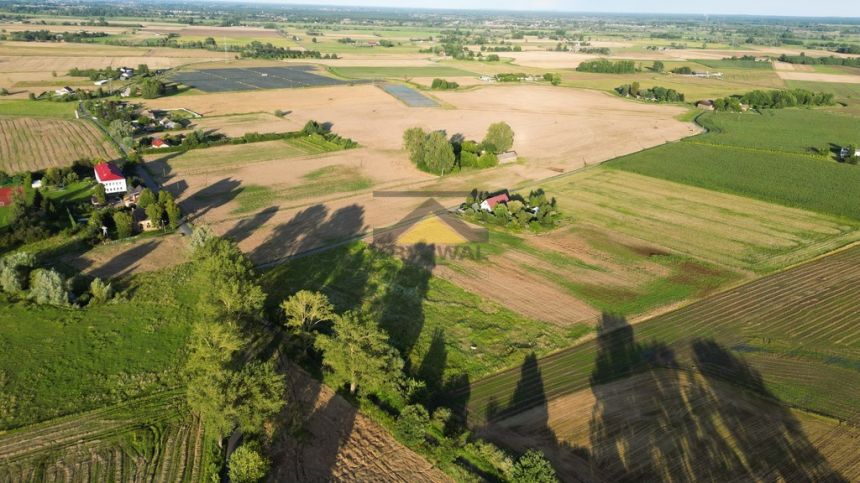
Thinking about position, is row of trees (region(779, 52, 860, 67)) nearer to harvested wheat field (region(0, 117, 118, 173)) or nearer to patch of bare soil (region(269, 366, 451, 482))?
harvested wheat field (region(0, 117, 118, 173))

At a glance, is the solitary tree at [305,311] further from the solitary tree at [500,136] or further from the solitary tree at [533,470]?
the solitary tree at [500,136]

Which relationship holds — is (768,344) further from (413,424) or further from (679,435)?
(413,424)

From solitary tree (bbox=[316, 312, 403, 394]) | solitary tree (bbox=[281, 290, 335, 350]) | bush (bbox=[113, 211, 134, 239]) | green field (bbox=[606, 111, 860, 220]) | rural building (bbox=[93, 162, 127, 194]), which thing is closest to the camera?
solitary tree (bbox=[316, 312, 403, 394])

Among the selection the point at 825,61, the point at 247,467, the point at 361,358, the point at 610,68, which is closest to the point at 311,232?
the point at 361,358

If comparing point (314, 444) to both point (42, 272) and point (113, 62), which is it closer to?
point (42, 272)

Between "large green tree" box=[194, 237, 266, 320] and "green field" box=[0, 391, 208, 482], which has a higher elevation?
"large green tree" box=[194, 237, 266, 320]

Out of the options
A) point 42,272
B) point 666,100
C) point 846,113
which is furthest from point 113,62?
point 846,113

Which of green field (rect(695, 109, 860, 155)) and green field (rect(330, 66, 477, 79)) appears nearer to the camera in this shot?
green field (rect(695, 109, 860, 155))

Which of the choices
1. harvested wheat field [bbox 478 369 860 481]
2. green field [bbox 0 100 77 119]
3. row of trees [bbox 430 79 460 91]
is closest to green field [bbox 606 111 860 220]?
harvested wheat field [bbox 478 369 860 481]
